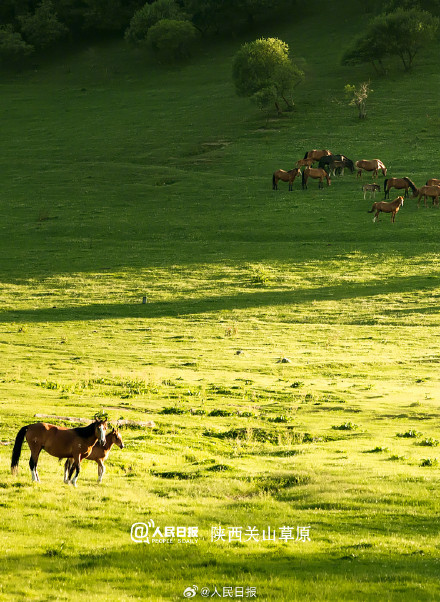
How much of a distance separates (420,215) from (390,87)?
4076cm

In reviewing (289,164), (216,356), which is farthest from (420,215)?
(216,356)

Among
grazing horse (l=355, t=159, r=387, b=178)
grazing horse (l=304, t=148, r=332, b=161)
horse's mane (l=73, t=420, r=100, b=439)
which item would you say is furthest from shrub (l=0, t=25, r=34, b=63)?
horse's mane (l=73, t=420, r=100, b=439)

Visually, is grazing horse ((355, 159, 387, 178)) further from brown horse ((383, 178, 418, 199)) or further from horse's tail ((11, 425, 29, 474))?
horse's tail ((11, 425, 29, 474))

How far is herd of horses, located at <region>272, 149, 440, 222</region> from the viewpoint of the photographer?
187 ft

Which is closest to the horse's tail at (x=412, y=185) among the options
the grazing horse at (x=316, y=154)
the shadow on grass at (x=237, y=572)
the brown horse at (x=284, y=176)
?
the brown horse at (x=284, y=176)

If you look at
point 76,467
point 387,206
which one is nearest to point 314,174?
point 387,206

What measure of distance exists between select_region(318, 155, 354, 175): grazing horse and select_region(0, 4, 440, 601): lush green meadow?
2362 millimetres

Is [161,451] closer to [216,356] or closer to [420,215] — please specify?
[216,356]

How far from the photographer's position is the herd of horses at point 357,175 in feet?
187

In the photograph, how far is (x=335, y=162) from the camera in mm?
68188

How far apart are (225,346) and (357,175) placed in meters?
38.5

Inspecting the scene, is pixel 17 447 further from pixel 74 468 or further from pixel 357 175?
pixel 357 175

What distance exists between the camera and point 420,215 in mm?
57500

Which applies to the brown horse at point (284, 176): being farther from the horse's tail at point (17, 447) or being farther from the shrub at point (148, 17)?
the shrub at point (148, 17)
